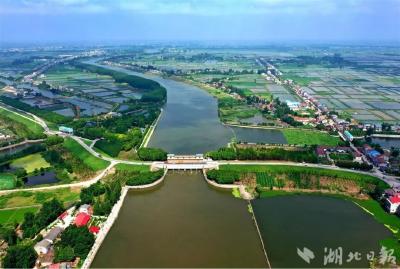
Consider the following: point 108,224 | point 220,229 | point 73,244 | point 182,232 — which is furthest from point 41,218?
point 220,229

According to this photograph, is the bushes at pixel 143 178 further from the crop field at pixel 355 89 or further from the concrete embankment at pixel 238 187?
the crop field at pixel 355 89

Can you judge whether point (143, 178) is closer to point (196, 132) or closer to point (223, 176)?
point (223, 176)

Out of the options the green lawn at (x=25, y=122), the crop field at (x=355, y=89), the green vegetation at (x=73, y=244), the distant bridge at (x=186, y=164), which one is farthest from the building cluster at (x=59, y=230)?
the crop field at (x=355, y=89)

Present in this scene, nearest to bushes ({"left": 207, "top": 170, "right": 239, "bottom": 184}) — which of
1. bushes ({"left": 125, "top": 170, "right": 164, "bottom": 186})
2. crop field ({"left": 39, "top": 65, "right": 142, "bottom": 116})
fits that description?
bushes ({"left": 125, "top": 170, "right": 164, "bottom": 186})

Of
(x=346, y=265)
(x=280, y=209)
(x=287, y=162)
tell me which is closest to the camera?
(x=346, y=265)

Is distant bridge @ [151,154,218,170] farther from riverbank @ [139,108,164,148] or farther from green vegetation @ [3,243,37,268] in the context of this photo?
green vegetation @ [3,243,37,268]

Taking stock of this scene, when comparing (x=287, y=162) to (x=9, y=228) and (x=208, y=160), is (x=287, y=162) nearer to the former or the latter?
(x=208, y=160)

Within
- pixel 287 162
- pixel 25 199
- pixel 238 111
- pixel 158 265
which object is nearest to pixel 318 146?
pixel 287 162
